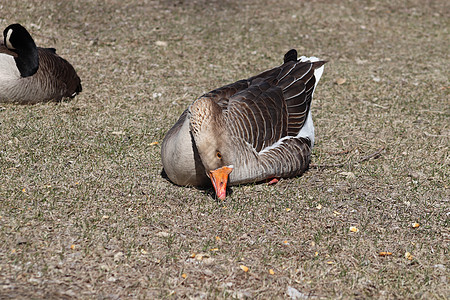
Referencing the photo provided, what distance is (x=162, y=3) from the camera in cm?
1052

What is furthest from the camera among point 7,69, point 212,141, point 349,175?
point 7,69

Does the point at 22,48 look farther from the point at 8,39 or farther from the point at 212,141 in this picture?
the point at 212,141

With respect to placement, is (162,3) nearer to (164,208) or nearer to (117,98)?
(117,98)

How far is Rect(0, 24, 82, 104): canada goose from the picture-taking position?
6047 mm

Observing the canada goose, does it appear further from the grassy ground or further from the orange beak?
the orange beak

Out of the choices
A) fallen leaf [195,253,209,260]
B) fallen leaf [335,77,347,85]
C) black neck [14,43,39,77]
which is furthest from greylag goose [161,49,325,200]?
black neck [14,43,39,77]

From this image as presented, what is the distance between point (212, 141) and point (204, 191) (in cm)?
68

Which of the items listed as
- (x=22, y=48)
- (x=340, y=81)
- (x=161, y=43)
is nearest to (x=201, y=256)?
(x=22, y=48)

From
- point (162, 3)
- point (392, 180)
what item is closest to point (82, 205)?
point (392, 180)

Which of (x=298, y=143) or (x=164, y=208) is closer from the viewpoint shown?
(x=164, y=208)

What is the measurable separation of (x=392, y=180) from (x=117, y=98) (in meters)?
3.80

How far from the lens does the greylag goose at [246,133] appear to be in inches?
153

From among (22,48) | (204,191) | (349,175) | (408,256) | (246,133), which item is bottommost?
(349,175)

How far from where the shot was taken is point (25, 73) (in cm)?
611
